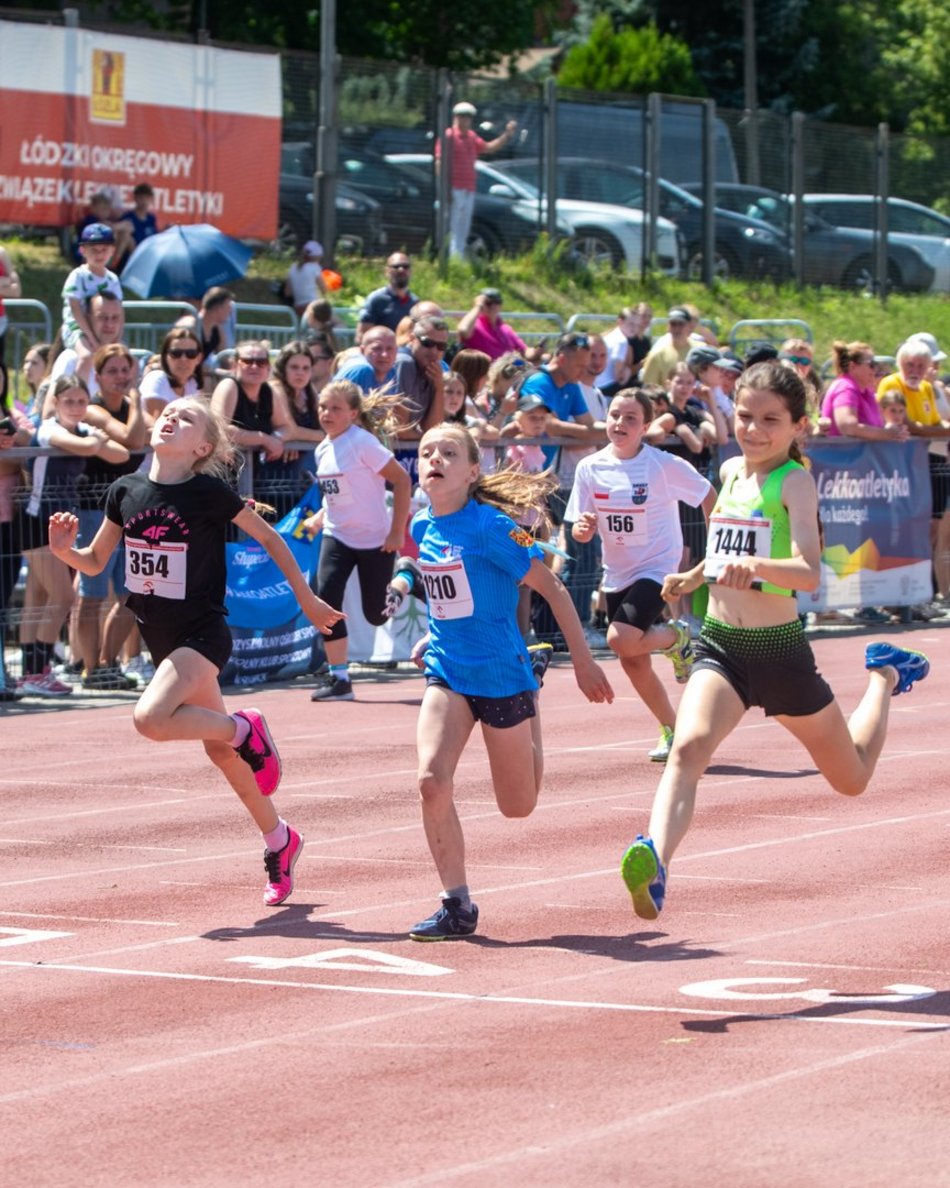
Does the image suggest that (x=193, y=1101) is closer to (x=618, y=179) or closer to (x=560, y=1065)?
(x=560, y=1065)

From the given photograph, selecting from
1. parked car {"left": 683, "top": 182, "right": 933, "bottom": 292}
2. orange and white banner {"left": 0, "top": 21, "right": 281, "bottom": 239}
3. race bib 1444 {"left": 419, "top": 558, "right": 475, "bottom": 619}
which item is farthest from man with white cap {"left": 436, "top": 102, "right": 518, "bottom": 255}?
race bib 1444 {"left": 419, "top": 558, "right": 475, "bottom": 619}

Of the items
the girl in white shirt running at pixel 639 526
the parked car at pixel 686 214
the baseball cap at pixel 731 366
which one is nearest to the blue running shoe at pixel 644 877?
the girl in white shirt running at pixel 639 526

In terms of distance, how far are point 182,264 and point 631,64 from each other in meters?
34.6

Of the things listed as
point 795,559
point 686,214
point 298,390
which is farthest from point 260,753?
point 686,214

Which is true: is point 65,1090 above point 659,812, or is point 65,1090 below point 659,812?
below

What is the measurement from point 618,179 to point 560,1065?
27083 millimetres

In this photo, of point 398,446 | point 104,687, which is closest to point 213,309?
point 398,446

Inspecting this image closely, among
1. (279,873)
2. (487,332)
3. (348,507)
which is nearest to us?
(279,873)

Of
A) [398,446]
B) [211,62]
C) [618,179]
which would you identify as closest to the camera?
[398,446]

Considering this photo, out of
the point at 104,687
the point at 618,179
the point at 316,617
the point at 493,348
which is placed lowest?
the point at 104,687

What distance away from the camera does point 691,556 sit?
1847 cm

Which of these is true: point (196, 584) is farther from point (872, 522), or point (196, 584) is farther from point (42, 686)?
point (872, 522)

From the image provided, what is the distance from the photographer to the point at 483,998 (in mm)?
7008

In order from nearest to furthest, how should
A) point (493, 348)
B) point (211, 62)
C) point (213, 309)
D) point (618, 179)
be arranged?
1. point (213, 309)
2. point (493, 348)
3. point (211, 62)
4. point (618, 179)
